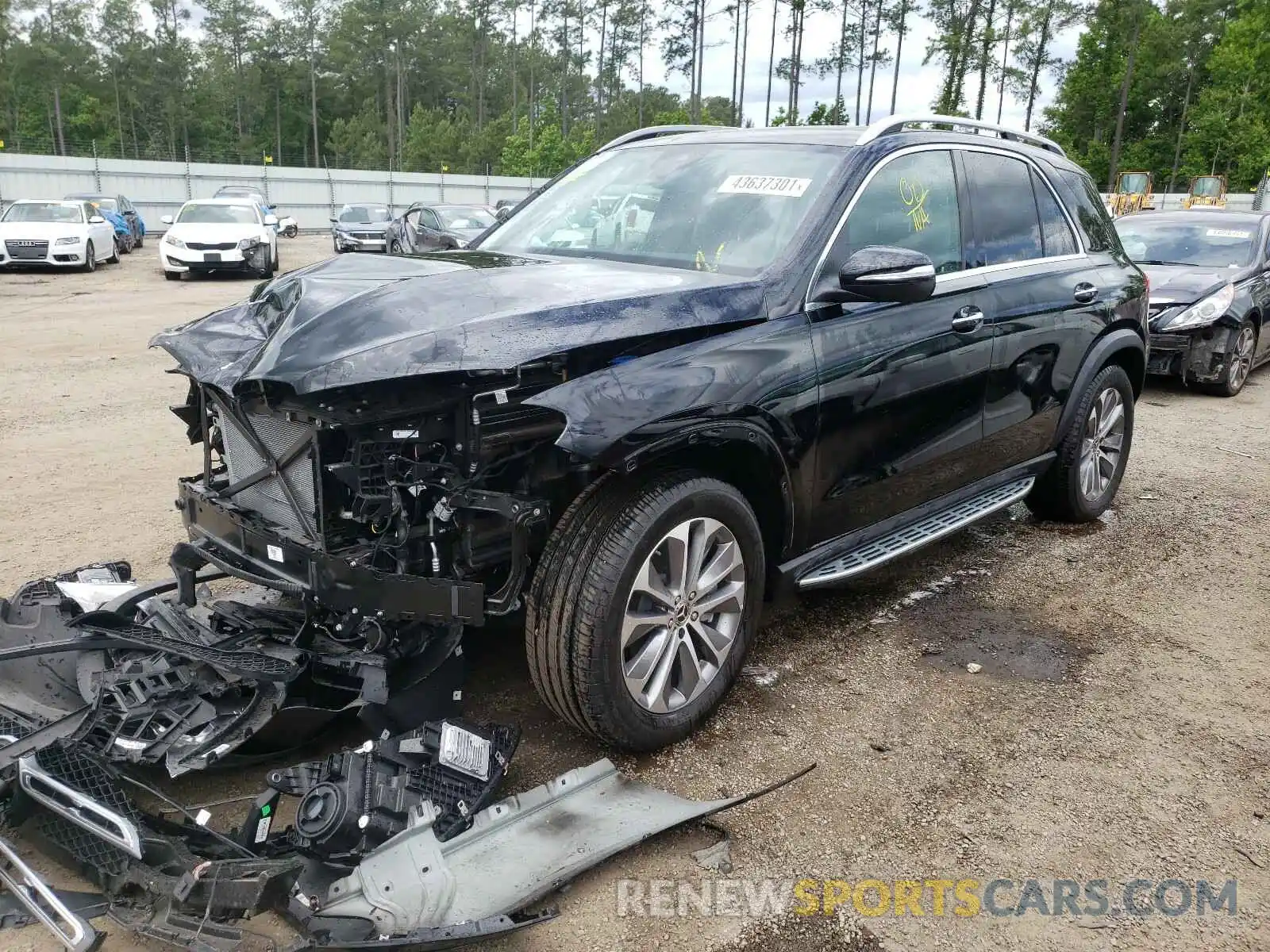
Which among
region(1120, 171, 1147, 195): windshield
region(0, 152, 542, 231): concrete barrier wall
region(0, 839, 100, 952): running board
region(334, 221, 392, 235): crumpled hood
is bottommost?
region(0, 839, 100, 952): running board

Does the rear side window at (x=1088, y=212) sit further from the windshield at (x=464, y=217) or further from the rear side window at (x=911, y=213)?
the windshield at (x=464, y=217)

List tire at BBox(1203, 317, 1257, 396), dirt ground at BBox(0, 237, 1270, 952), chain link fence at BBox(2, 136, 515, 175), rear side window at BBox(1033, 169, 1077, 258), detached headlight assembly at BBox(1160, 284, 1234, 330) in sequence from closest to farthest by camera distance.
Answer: dirt ground at BBox(0, 237, 1270, 952)
rear side window at BBox(1033, 169, 1077, 258)
detached headlight assembly at BBox(1160, 284, 1234, 330)
tire at BBox(1203, 317, 1257, 396)
chain link fence at BBox(2, 136, 515, 175)

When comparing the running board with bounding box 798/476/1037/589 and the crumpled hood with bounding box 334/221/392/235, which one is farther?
the crumpled hood with bounding box 334/221/392/235

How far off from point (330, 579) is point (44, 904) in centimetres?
98

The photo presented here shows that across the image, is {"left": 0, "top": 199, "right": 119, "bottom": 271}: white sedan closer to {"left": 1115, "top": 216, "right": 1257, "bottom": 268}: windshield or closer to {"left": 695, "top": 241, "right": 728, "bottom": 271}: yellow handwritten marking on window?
{"left": 1115, "top": 216, "right": 1257, "bottom": 268}: windshield

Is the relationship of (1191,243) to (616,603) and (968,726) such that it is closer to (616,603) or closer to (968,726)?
(968,726)

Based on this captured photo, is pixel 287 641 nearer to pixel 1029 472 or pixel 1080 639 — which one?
pixel 1080 639

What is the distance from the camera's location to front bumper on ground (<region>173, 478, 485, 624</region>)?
8.64 ft

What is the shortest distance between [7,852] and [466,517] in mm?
1332

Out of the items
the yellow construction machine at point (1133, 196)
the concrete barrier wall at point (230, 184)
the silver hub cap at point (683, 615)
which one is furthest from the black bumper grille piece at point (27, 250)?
the yellow construction machine at point (1133, 196)

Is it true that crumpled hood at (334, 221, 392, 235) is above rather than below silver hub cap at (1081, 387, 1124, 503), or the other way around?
above

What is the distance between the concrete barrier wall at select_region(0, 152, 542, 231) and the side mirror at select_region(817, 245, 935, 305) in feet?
107

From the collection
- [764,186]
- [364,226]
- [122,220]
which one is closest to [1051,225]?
[764,186]

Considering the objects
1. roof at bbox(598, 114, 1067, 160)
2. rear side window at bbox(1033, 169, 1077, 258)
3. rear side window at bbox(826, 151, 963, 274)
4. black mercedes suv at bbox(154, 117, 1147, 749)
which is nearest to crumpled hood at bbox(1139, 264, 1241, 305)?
rear side window at bbox(1033, 169, 1077, 258)
